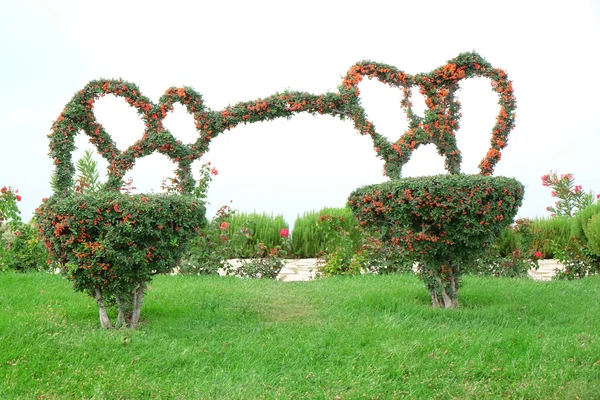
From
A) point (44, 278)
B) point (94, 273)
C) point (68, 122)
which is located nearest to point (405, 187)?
point (94, 273)

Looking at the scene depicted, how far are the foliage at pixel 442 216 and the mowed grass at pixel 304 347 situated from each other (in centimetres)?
56

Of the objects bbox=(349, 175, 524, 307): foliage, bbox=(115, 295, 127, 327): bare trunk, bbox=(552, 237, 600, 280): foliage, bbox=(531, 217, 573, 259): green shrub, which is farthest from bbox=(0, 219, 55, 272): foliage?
bbox=(531, 217, 573, 259): green shrub

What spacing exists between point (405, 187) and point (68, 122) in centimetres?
506

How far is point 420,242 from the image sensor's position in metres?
7.38

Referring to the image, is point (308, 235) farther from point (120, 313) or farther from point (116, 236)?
point (116, 236)

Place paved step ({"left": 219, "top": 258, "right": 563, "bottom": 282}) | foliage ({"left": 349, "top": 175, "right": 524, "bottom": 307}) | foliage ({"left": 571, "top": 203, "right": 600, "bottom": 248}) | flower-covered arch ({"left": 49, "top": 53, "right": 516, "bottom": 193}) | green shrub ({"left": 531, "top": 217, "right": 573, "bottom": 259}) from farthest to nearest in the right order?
green shrub ({"left": 531, "top": 217, "right": 573, "bottom": 259})
foliage ({"left": 571, "top": 203, "right": 600, "bottom": 248})
paved step ({"left": 219, "top": 258, "right": 563, "bottom": 282})
flower-covered arch ({"left": 49, "top": 53, "right": 516, "bottom": 193})
foliage ({"left": 349, "top": 175, "right": 524, "bottom": 307})

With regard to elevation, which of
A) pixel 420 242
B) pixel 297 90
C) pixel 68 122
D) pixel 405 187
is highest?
pixel 297 90

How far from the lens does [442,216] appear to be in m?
7.11

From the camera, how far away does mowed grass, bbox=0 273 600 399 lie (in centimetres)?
520

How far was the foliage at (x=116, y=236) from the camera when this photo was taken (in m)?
6.38

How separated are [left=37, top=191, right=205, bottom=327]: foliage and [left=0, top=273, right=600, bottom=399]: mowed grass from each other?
56 centimetres

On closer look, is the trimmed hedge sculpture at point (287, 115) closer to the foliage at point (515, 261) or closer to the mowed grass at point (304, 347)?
the mowed grass at point (304, 347)

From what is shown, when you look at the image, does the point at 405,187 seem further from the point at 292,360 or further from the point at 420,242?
the point at 292,360

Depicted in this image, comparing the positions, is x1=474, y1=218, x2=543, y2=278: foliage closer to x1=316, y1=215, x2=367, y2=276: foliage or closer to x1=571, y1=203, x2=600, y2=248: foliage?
x1=571, y1=203, x2=600, y2=248: foliage
